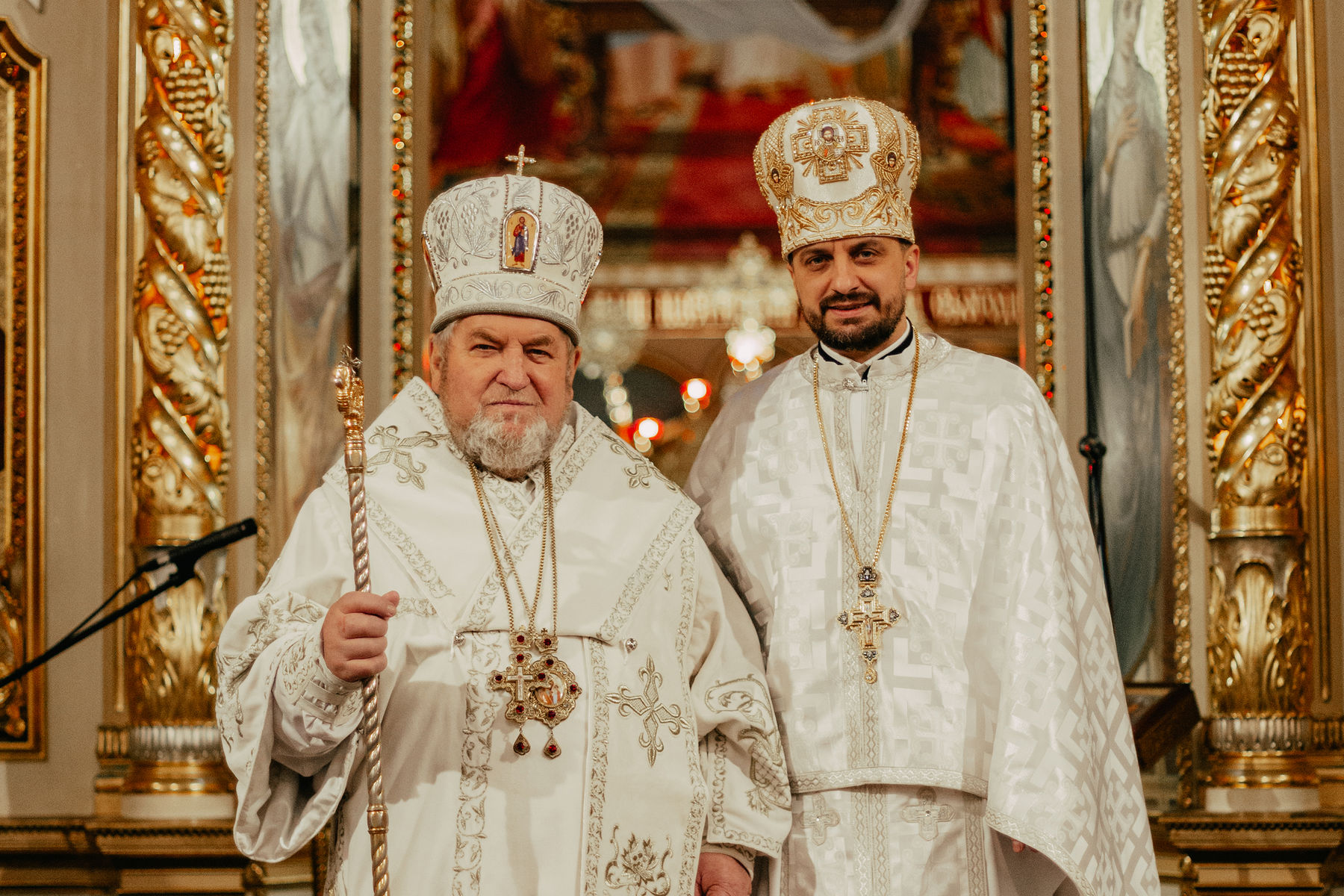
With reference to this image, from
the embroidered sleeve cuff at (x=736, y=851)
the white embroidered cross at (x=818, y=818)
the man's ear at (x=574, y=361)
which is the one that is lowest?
the embroidered sleeve cuff at (x=736, y=851)

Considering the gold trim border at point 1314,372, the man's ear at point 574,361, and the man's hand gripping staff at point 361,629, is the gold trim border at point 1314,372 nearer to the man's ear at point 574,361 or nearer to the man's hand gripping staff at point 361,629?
the man's ear at point 574,361

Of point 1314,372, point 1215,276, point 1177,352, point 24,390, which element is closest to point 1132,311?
point 1177,352

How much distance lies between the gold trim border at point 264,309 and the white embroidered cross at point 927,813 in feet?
9.29

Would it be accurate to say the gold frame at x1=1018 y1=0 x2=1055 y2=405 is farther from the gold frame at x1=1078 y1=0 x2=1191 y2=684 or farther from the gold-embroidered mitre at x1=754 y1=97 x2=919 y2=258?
the gold-embroidered mitre at x1=754 y1=97 x2=919 y2=258

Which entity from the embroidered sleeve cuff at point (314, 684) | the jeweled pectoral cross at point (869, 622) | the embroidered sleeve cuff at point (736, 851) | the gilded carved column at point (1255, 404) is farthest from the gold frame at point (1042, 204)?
the embroidered sleeve cuff at point (314, 684)

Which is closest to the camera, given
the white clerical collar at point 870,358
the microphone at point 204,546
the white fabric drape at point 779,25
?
the white clerical collar at point 870,358

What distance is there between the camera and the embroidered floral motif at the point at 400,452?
10.6 feet

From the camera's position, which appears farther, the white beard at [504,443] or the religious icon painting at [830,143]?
the religious icon painting at [830,143]

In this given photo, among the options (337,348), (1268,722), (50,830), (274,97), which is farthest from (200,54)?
(1268,722)

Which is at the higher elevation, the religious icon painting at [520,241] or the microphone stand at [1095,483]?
the religious icon painting at [520,241]

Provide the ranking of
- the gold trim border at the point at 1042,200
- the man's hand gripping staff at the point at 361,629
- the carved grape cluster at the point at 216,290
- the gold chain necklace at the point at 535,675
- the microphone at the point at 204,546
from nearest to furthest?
the man's hand gripping staff at the point at 361,629
the gold chain necklace at the point at 535,675
the microphone at the point at 204,546
the carved grape cluster at the point at 216,290
the gold trim border at the point at 1042,200

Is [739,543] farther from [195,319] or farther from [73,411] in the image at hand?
[73,411]

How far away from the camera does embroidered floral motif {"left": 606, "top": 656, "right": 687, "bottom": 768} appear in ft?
10.2

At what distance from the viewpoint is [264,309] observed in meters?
5.52
